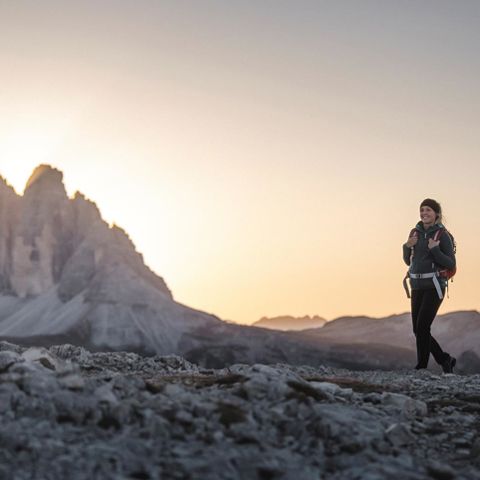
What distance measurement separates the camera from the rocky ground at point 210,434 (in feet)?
25.9

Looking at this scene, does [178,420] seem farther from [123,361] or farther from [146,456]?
[123,361]

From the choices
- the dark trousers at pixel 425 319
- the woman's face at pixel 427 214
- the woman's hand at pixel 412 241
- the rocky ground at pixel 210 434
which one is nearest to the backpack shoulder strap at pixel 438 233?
the woman's face at pixel 427 214

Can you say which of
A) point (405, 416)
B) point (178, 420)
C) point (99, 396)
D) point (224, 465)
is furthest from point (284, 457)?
point (405, 416)

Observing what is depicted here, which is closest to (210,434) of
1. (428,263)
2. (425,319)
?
(425,319)

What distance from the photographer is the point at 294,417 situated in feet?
30.8

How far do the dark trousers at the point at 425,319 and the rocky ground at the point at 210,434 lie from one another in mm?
8260

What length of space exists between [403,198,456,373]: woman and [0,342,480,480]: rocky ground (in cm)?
830

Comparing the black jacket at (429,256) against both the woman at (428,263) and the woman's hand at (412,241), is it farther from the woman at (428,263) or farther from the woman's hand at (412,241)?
the woman's hand at (412,241)

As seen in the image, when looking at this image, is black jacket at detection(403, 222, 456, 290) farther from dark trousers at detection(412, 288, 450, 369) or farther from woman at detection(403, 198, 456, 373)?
dark trousers at detection(412, 288, 450, 369)

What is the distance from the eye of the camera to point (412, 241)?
19484mm

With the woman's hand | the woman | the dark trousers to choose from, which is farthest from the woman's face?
the dark trousers

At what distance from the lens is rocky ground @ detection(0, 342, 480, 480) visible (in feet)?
25.9

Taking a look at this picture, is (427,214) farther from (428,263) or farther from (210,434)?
(210,434)

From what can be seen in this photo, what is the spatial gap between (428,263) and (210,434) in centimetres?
1216
